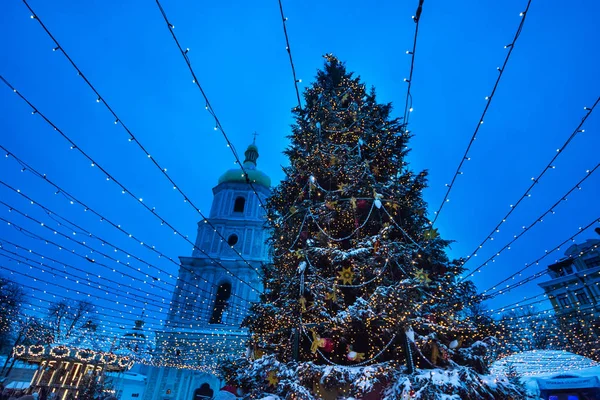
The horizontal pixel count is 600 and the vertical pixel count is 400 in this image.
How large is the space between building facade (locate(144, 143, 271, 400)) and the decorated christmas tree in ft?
19.4

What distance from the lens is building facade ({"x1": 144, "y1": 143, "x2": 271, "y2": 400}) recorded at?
1902cm

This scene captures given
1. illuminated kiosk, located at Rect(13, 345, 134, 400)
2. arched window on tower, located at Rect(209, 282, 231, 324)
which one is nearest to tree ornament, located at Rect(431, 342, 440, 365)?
illuminated kiosk, located at Rect(13, 345, 134, 400)

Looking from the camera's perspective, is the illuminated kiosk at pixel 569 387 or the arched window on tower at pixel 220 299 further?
the arched window on tower at pixel 220 299

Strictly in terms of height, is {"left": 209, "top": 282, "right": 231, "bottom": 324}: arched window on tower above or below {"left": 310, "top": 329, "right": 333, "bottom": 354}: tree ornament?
above

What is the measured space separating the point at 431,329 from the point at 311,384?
2883 millimetres

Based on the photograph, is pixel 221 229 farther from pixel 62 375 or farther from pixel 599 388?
pixel 599 388

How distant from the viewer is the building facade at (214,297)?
19.0 meters

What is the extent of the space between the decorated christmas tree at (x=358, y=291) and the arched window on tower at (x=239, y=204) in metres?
18.0

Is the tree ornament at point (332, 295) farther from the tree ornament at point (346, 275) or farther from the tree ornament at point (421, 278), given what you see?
the tree ornament at point (421, 278)

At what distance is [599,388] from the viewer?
31.3ft

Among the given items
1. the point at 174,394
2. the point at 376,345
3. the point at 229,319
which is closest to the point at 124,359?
the point at 174,394

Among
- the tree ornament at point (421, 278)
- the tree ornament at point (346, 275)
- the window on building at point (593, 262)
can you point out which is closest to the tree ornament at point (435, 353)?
the tree ornament at point (421, 278)

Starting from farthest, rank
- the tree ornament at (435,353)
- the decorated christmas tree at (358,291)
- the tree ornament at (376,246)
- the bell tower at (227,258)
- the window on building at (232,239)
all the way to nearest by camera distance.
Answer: the window on building at (232,239), the bell tower at (227,258), the tree ornament at (376,246), the tree ornament at (435,353), the decorated christmas tree at (358,291)

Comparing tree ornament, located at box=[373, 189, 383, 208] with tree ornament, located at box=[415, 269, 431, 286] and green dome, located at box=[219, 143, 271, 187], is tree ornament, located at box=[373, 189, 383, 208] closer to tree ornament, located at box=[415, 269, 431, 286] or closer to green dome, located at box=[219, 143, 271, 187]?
tree ornament, located at box=[415, 269, 431, 286]
